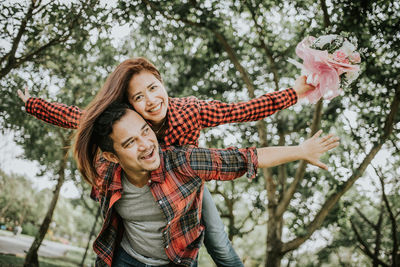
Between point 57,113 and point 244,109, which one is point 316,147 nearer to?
point 244,109

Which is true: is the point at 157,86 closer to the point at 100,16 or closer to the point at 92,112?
the point at 92,112

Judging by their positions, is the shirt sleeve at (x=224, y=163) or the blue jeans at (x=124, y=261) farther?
the blue jeans at (x=124, y=261)

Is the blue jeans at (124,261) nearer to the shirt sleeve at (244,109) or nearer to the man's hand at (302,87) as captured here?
the shirt sleeve at (244,109)

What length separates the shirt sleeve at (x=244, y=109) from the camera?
2.45 metres

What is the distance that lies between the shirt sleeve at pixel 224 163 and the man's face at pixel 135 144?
282 millimetres

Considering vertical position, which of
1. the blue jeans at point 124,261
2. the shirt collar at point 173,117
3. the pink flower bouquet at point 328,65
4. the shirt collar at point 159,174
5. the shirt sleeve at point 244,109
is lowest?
the blue jeans at point 124,261

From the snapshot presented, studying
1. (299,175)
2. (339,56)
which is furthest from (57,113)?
(299,175)

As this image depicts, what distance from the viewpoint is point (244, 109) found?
245 cm

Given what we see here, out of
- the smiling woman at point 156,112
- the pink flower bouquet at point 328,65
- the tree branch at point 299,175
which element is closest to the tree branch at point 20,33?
the smiling woman at point 156,112

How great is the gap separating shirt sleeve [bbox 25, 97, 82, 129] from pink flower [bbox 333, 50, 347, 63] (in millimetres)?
2050

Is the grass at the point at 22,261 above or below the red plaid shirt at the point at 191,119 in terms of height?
below

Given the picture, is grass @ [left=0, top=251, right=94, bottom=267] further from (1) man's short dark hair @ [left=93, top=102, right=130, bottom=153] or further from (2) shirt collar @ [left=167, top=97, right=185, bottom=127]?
(2) shirt collar @ [left=167, top=97, right=185, bottom=127]

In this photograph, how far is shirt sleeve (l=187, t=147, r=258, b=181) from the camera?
1973mm

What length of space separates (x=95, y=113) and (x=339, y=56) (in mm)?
1876
